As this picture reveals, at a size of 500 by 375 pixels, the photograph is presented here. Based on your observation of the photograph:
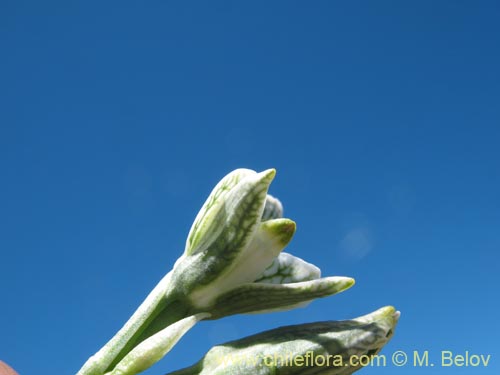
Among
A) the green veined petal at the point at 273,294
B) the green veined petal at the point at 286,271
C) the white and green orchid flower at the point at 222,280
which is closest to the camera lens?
the white and green orchid flower at the point at 222,280

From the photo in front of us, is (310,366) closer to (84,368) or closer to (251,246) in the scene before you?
(251,246)

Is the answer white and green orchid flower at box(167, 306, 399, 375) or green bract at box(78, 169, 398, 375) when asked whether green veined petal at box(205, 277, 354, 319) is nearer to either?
green bract at box(78, 169, 398, 375)

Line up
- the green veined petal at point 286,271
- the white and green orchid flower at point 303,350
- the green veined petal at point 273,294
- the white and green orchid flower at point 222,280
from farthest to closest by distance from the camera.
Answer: the green veined petal at point 286,271
the green veined petal at point 273,294
the white and green orchid flower at point 222,280
the white and green orchid flower at point 303,350

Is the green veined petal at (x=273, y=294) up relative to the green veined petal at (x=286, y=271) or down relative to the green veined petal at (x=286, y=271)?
down

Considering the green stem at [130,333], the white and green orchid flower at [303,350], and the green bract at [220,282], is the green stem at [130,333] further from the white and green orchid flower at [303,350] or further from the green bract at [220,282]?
the white and green orchid flower at [303,350]

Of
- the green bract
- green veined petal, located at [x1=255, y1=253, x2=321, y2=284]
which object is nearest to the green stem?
the green bract

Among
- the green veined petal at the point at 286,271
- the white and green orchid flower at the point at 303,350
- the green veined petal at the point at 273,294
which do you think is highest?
the green veined petal at the point at 286,271

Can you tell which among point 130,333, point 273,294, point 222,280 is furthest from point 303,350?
point 130,333

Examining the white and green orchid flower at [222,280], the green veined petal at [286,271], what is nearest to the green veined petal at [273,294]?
the white and green orchid flower at [222,280]
